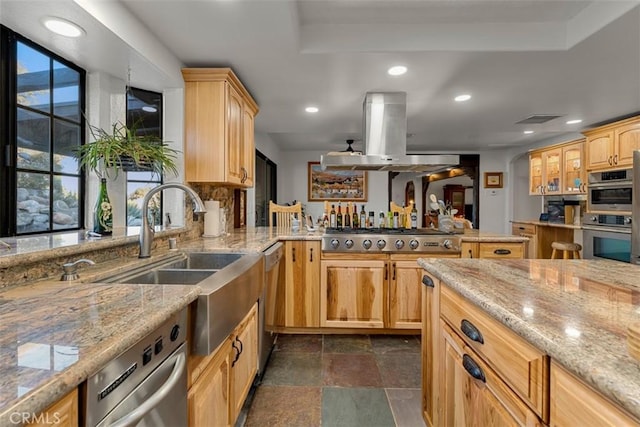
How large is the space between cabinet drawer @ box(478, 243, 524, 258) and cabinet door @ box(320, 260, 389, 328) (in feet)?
2.85

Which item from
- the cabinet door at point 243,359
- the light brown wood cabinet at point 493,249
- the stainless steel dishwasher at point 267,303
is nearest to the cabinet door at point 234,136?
the stainless steel dishwasher at point 267,303

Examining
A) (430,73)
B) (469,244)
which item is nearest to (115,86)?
(430,73)

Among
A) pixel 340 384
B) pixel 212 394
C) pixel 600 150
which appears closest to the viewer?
pixel 212 394

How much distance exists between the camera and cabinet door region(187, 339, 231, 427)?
1.02 metres

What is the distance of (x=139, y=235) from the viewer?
169 centimetres

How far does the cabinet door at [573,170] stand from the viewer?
14.9 feet

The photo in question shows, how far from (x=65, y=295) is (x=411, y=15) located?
2352mm

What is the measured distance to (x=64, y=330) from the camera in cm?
70

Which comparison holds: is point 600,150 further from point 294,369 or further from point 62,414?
point 62,414

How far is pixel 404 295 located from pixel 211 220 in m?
1.80

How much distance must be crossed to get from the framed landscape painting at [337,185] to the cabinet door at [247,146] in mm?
3282

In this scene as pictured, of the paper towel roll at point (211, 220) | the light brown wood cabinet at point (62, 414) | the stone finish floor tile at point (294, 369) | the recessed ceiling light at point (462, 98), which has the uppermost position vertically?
the recessed ceiling light at point (462, 98)

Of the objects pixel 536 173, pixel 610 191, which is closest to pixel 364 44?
pixel 610 191

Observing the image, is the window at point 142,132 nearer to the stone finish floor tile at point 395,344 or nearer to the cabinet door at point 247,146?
the cabinet door at point 247,146
